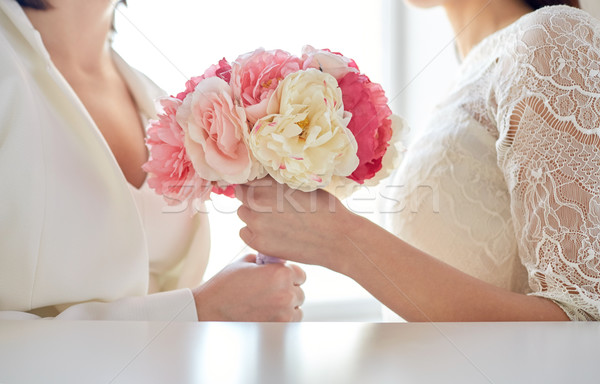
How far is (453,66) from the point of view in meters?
2.55

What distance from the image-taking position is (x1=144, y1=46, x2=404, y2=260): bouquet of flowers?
0.62 meters

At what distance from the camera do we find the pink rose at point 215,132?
24.9 inches

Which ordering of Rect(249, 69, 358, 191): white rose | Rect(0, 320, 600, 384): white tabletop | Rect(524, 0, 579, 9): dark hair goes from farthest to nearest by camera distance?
Rect(524, 0, 579, 9): dark hair, Rect(249, 69, 358, 191): white rose, Rect(0, 320, 600, 384): white tabletop

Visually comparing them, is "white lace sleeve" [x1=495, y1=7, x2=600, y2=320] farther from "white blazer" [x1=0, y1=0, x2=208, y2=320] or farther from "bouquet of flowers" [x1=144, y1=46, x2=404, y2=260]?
"white blazer" [x1=0, y1=0, x2=208, y2=320]

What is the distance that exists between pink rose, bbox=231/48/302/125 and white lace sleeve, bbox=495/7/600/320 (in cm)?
36

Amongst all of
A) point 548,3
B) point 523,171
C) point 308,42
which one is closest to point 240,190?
point 523,171

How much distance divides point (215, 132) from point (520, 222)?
47 cm

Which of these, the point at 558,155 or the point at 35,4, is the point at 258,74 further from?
the point at 35,4

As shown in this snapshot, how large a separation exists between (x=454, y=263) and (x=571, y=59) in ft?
1.25

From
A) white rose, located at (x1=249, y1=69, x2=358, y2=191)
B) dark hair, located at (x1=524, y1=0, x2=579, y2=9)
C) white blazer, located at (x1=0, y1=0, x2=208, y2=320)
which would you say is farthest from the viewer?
dark hair, located at (x1=524, y1=0, x2=579, y2=9)

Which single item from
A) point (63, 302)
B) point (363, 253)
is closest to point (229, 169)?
point (363, 253)

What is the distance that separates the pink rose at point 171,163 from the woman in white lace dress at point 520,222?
0.27 feet

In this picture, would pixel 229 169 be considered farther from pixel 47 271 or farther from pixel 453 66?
pixel 453 66

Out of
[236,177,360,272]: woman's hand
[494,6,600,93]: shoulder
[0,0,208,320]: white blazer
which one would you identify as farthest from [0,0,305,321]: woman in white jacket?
[494,6,600,93]: shoulder
